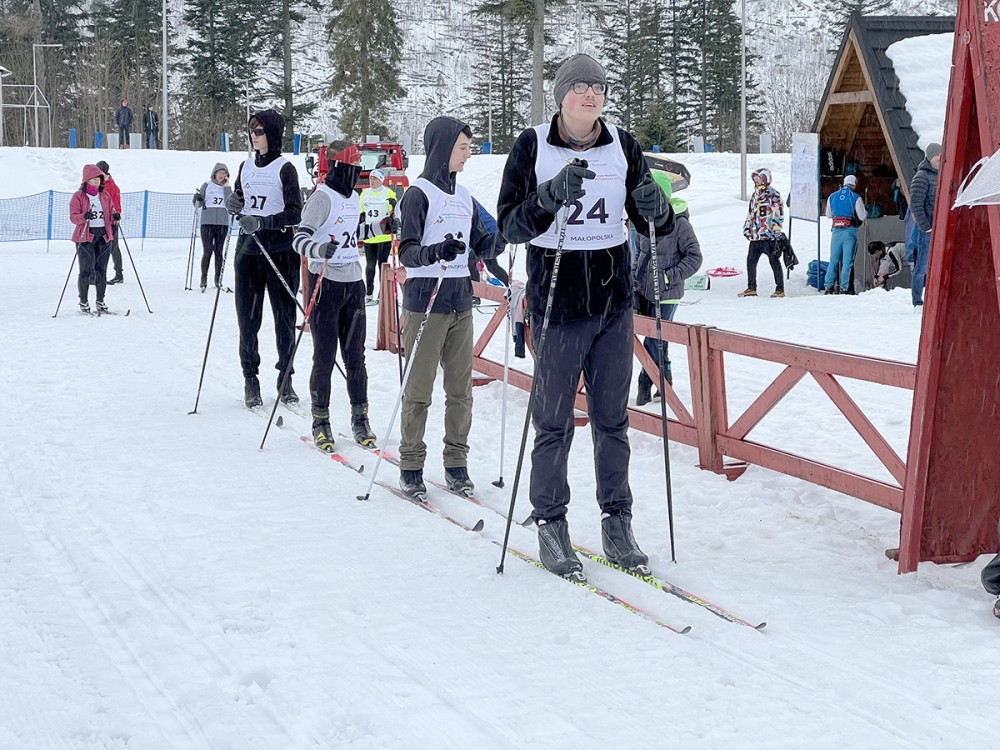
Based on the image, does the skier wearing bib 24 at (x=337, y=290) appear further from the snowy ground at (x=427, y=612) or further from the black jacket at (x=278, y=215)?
the black jacket at (x=278, y=215)

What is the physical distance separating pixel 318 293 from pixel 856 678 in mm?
4384

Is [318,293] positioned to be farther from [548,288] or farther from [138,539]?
[548,288]

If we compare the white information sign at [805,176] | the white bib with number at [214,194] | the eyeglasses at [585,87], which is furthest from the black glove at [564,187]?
the white information sign at [805,176]

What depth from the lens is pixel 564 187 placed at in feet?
14.0

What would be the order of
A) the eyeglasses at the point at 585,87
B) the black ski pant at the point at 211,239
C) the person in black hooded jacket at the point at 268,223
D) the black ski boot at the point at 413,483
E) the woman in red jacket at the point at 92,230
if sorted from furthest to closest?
the black ski pant at the point at 211,239, the woman in red jacket at the point at 92,230, the person in black hooded jacket at the point at 268,223, the black ski boot at the point at 413,483, the eyeglasses at the point at 585,87

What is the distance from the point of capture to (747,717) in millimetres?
3410

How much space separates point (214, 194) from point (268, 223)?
8203mm

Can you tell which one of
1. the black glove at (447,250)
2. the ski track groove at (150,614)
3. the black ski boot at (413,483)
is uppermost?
the black glove at (447,250)

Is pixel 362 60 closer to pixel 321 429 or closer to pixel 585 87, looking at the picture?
pixel 321 429

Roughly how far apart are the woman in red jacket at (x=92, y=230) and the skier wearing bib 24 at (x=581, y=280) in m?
10.7

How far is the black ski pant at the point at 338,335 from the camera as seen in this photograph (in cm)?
718

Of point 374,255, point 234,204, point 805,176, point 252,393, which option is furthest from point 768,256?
point 234,204

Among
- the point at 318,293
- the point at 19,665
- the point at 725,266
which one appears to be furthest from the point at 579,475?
the point at 725,266

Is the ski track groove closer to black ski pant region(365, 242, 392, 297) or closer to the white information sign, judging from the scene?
black ski pant region(365, 242, 392, 297)
